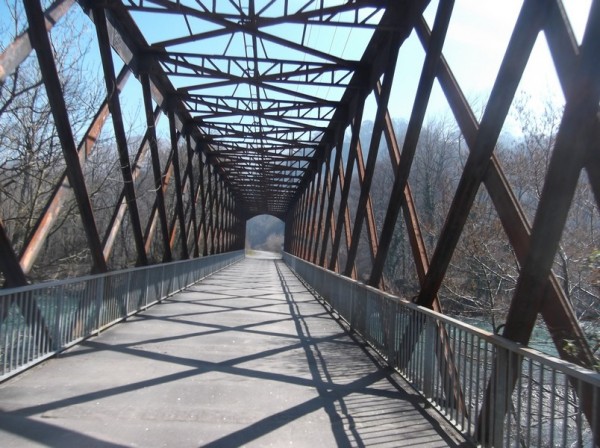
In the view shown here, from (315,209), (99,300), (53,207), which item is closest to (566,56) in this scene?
(53,207)

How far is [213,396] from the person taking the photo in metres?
5.35

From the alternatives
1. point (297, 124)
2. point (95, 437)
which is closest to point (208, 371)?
point (95, 437)

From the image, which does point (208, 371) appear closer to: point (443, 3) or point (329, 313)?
point (443, 3)

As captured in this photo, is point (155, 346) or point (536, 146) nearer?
point (155, 346)

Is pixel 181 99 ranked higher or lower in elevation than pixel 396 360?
A: higher

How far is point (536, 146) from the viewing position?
37.1 feet

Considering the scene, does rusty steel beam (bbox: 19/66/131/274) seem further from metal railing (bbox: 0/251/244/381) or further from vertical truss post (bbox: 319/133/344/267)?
vertical truss post (bbox: 319/133/344/267)

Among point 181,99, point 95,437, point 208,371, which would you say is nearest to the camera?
point 95,437

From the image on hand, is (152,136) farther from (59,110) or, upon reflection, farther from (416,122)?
(416,122)

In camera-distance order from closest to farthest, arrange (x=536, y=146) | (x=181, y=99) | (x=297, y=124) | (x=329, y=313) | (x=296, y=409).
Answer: (x=296, y=409)
(x=536, y=146)
(x=329, y=313)
(x=181, y=99)
(x=297, y=124)

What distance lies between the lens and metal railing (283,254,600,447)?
326 centimetres

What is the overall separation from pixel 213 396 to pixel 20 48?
186 inches

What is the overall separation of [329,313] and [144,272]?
14.5 ft

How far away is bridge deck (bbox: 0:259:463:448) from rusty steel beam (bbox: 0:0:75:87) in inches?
136
